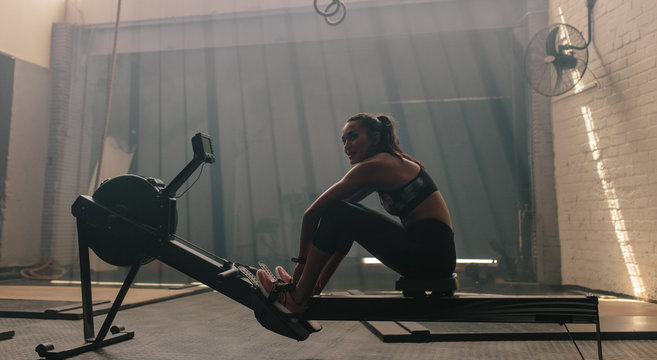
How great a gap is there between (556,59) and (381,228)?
3.75 metres

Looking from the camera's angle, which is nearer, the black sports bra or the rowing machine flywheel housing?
the black sports bra

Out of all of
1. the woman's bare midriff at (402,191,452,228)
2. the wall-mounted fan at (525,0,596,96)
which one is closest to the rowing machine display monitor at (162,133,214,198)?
the woman's bare midriff at (402,191,452,228)

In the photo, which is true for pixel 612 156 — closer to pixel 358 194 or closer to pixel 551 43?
pixel 551 43

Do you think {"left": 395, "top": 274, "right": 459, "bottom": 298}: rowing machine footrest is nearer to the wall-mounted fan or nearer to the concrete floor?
the concrete floor

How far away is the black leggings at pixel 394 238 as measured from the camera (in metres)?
1.93

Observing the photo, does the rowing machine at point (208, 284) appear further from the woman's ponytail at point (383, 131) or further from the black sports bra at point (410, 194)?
the woman's ponytail at point (383, 131)

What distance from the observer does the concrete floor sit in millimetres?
2406

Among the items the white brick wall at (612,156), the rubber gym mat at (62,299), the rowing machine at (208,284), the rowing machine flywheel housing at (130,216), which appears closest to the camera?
the rowing machine at (208,284)

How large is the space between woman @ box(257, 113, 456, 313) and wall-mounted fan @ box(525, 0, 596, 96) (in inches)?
137

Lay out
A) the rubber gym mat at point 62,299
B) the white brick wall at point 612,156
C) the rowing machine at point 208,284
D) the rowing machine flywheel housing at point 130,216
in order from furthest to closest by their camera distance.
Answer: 1. the white brick wall at point 612,156
2. the rubber gym mat at point 62,299
3. the rowing machine flywheel housing at point 130,216
4. the rowing machine at point 208,284

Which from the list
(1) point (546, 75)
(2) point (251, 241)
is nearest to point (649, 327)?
(1) point (546, 75)

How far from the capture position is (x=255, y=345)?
267cm

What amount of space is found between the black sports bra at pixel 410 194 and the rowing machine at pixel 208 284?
1.00 ft

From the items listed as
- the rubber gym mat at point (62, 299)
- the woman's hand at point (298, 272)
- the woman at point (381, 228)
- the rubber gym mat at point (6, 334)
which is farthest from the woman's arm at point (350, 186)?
the rubber gym mat at point (62, 299)
